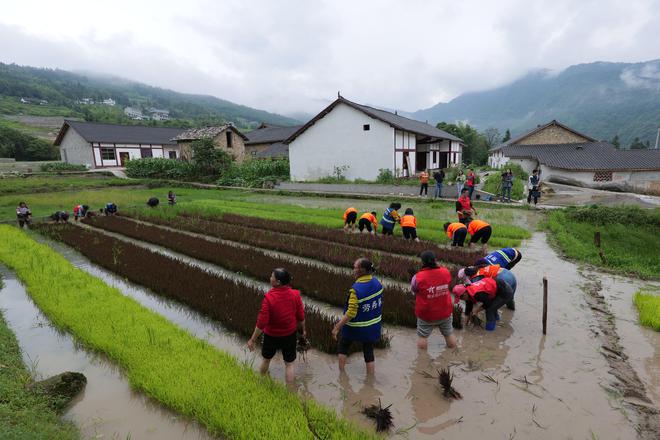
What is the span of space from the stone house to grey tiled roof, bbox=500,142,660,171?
96.6 ft

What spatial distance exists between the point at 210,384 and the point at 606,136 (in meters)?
131

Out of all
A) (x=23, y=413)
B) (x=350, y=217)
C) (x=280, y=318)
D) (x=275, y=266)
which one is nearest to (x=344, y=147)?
(x=350, y=217)

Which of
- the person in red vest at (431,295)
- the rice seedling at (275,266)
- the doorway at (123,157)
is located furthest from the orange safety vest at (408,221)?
the doorway at (123,157)

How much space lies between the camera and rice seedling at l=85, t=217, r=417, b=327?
6.20 metres

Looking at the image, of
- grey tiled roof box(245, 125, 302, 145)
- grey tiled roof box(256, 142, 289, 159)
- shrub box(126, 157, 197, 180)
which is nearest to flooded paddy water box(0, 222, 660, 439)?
shrub box(126, 157, 197, 180)

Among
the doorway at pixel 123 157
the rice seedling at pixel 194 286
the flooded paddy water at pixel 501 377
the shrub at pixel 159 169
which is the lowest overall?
the flooded paddy water at pixel 501 377

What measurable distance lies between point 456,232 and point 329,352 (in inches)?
224

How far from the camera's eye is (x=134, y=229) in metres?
13.6

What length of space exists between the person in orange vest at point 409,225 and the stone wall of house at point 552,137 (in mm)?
32438

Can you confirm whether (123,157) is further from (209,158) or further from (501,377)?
(501,377)

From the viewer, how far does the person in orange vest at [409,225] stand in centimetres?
1018

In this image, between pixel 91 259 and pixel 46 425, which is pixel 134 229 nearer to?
pixel 91 259

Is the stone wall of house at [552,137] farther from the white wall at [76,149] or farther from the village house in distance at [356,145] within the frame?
the white wall at [76,149]

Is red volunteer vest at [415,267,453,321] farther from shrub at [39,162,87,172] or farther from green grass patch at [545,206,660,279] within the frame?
shrub at [39,162,87,172]
